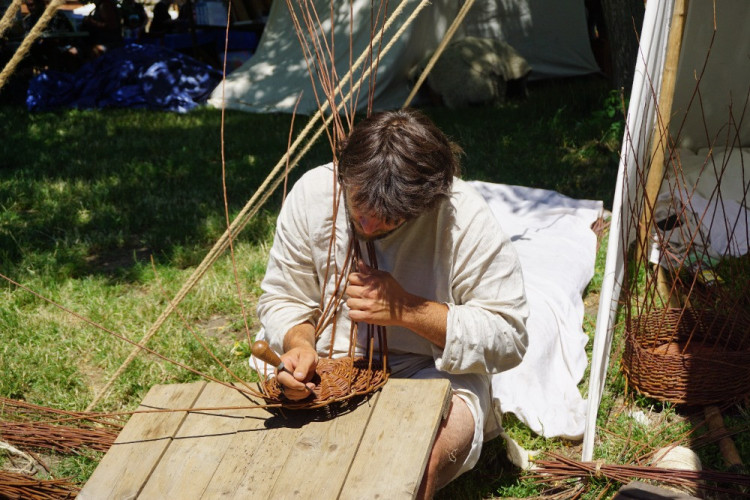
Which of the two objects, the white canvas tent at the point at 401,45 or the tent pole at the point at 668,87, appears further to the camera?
the white canvas tent at the point at 401,45

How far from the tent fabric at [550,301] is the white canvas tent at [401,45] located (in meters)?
2.90

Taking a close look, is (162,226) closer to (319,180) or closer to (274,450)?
(319,180)

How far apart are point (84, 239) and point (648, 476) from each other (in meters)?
3.17

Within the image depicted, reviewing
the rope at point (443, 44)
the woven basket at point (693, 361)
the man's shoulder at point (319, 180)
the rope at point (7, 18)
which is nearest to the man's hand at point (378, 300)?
the man's shoulder at point (319, 180)

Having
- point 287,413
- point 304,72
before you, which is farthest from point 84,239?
point 304,72

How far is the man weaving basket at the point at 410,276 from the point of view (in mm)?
1794

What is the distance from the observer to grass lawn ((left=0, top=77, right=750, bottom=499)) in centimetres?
281

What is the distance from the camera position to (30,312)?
11.0 ft

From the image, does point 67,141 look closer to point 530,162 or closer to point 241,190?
point 241,190

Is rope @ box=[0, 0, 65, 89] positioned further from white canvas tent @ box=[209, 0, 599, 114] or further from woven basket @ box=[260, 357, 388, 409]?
white canvas tent @ box=[209, 0, 599, 114]

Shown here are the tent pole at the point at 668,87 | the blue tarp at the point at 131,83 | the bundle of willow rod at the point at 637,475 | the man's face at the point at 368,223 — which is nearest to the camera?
the man's face at the point at 368,223

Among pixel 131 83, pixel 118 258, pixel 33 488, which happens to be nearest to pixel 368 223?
pixel 33 488

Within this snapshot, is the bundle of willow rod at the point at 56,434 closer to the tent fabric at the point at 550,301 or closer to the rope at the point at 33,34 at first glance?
the rope at the point at 33,34

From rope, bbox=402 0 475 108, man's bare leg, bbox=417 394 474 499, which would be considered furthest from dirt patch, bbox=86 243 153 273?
man's bare leg, bbox=417 394 474 499
